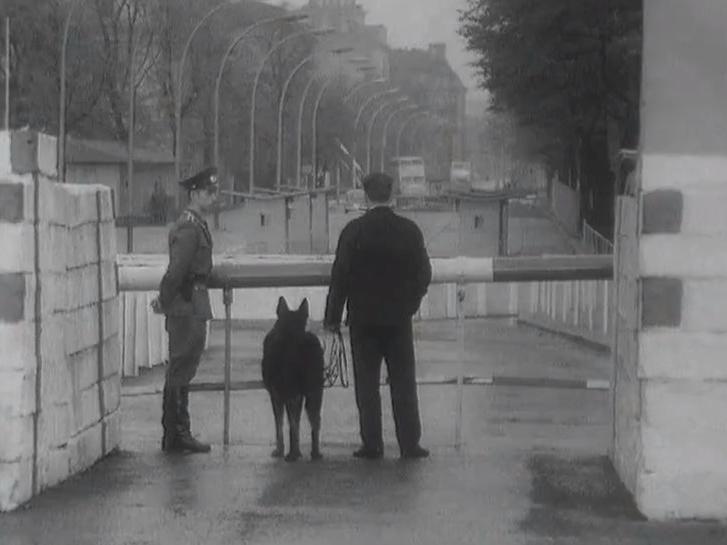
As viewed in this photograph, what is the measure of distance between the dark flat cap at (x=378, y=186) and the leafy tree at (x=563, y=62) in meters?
33.4

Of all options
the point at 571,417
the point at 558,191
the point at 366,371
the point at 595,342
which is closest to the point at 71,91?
the point at 558,191

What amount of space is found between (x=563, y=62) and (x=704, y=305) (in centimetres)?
4259

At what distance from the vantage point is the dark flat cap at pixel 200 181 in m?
12.6

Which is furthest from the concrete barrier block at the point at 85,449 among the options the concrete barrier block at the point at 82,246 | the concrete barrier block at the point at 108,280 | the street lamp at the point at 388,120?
the street lamp at the point at 388,120

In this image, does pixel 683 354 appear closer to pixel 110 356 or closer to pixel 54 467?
pixel 54 467

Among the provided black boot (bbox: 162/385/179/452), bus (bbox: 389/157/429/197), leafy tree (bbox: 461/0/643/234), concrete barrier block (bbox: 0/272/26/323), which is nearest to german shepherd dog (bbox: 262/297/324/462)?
black boot (bbox: 162/385/179/452)

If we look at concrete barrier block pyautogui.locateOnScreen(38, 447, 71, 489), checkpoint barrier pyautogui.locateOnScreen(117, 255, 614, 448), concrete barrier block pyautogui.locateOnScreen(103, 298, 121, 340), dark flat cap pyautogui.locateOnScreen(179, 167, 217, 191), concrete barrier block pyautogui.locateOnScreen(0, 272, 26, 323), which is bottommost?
concrete barrier block pyautogui.locateOnScreen(38, 447, 71, 489)

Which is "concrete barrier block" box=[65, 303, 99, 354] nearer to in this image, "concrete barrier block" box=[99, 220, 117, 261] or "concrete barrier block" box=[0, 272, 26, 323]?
"concrete barrier block" box=[99, 220, 117, 261]

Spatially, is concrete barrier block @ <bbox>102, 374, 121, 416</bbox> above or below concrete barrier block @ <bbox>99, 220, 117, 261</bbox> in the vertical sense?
below

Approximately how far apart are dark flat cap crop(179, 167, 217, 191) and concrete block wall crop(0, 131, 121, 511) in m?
0.88

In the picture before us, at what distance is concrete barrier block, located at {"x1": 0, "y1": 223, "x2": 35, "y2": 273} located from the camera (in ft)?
30.8

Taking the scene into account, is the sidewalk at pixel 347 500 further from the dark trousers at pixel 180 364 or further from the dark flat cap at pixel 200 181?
the dark flat cap at pixel 200 181

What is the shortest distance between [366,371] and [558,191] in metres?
103

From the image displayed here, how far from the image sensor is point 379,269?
12227 mm
